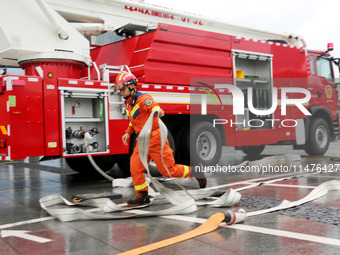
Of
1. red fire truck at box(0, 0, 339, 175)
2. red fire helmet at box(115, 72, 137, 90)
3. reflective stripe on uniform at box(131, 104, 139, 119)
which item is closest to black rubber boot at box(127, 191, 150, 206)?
reflective stripe on uniform at box(131, 104, 139, 119)

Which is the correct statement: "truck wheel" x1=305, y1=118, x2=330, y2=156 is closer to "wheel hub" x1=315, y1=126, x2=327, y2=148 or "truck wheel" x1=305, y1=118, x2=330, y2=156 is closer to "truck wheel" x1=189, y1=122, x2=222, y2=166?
"wheel hub" x1=315, y1=126, x2=327, y2=148

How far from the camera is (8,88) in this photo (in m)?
6.44

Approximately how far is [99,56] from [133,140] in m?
2.63

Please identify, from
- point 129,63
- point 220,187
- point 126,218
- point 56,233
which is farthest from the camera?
point 129,63

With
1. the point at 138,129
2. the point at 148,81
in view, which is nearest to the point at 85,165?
the point at 148,81

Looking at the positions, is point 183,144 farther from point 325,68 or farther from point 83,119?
point 325,68

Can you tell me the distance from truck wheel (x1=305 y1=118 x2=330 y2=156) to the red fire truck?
3cm

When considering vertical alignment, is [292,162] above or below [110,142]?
below

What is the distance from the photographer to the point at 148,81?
8.06 metres

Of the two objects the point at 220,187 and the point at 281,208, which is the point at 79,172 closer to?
the point at 220,187

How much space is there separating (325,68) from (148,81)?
6.13 metres

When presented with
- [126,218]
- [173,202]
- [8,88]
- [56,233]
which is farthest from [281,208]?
[8,88]

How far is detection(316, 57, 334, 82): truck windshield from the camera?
11609 mm

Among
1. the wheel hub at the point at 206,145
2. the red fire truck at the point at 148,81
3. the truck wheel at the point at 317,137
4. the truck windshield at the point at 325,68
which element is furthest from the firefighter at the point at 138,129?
the truck windshield at the point at 325,68
